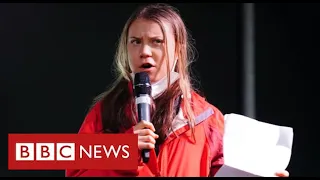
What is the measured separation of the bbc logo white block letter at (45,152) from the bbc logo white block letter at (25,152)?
0.01 metres

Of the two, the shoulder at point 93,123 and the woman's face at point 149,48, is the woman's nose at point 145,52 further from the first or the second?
the shoulder at point 93,123

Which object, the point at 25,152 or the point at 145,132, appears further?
the point at 25,152

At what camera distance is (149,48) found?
55.2 inches

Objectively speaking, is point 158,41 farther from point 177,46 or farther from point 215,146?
point 215,146

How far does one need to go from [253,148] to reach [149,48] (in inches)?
12.7

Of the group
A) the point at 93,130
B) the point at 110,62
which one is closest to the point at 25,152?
the point at 93,130

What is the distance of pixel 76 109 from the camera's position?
2.10 metres

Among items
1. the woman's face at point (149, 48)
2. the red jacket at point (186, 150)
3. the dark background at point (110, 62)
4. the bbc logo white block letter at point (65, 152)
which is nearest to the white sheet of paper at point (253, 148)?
the red jacket at point (186, 150)

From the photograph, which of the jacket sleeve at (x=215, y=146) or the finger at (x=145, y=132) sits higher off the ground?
the finger at (x=145, y=132)

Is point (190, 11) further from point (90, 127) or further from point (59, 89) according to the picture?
point (90, 127)

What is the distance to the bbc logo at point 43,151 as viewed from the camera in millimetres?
1445

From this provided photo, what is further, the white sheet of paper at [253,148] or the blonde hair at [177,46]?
the blonde hair at [177,46]

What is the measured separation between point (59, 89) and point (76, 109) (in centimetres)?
8

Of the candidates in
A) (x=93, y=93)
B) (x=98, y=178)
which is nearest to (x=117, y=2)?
(x=93, y=93)
